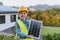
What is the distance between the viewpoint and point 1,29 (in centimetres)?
1240

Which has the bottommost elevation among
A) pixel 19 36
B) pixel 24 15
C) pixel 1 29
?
pixel 1 29

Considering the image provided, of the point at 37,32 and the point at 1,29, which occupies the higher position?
the point at 37,32

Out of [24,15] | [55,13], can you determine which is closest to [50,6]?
[55,13]

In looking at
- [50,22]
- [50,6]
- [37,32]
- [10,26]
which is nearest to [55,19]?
[50,22]

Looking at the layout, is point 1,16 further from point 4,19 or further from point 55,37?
point 55,37

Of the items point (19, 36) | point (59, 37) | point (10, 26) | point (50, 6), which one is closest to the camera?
point (19, 36)

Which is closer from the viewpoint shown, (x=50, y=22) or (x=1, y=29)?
(x=1, y=29)

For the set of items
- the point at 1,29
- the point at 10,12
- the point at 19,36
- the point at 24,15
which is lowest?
the point at 1,29

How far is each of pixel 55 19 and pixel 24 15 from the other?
10.6 meters

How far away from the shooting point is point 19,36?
2.76 m

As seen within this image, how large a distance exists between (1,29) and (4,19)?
1034 mm

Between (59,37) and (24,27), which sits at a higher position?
(24,27)

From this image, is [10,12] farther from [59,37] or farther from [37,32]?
[37,32]

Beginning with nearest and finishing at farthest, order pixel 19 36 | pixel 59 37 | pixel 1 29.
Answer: pixel 19 36 → pixel 59 37 → pixel 1 29
